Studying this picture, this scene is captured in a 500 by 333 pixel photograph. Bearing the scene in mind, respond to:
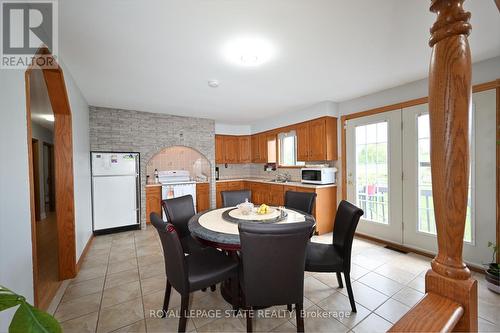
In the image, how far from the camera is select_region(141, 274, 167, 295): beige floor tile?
2.35 meters

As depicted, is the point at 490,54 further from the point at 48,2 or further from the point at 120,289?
the point at 120,289

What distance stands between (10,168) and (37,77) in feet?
7.88

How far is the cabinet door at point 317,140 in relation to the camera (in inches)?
163

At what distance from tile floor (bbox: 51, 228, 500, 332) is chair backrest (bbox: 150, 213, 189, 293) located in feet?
1.49

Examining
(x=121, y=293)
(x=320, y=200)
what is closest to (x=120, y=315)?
(x=121, y=293)

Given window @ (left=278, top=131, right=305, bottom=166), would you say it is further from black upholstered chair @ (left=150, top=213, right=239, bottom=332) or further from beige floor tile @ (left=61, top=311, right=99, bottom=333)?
beige floor tile @ (left=61, top=311, right=99, bottom=333)

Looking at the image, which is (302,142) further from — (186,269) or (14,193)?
(14,193)

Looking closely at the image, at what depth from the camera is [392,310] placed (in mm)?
1969

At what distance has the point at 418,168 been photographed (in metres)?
3.13

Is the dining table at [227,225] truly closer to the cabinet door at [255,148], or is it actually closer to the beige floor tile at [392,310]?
the beige floor tile at [392,310]

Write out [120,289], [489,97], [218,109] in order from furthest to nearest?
[218,109]
[489,97]
[120,289]

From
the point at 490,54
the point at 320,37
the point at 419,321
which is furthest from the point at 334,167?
the point at 419,321

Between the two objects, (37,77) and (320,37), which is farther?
(37,77)

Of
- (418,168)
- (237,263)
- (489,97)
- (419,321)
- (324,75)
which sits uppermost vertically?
(324,75)
